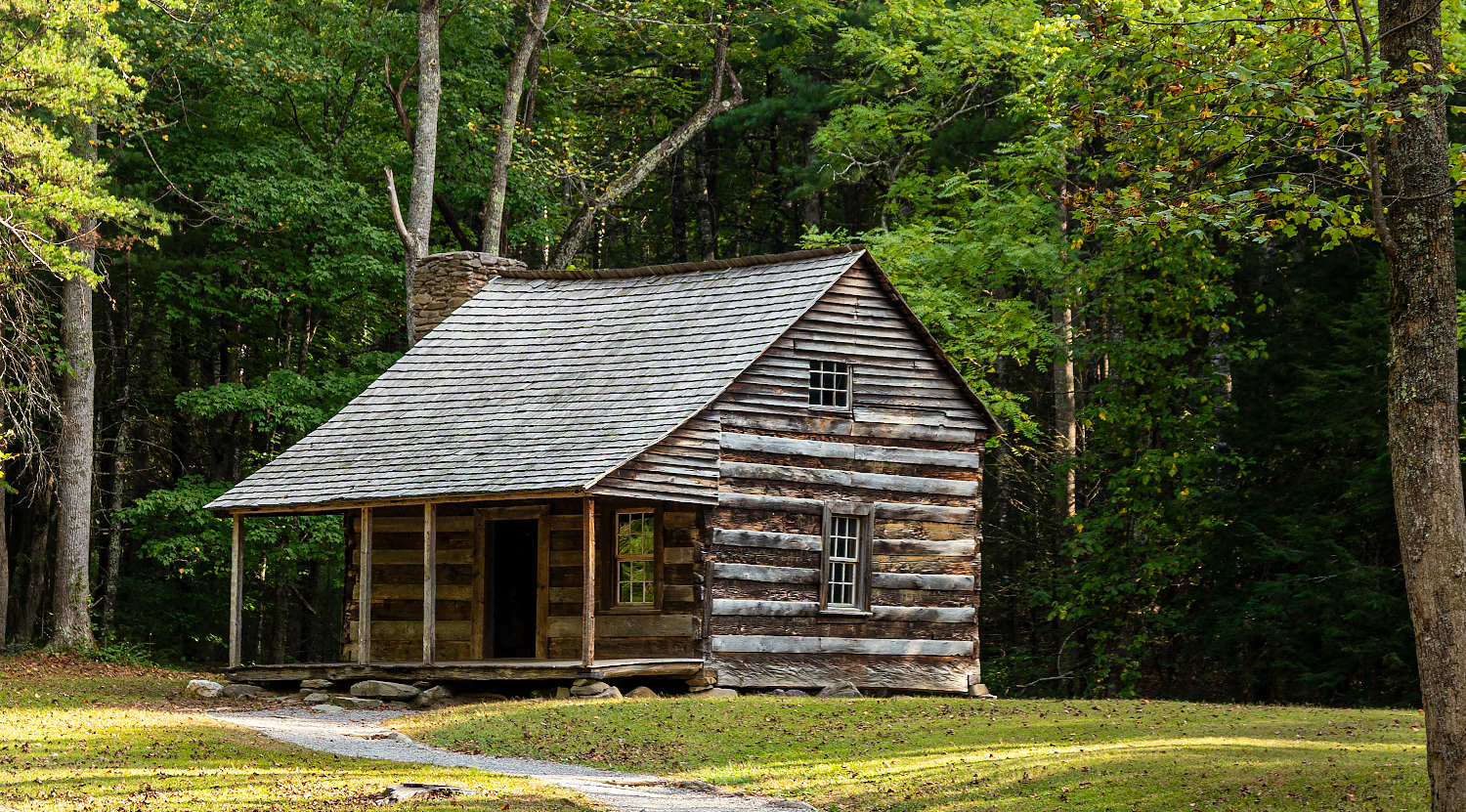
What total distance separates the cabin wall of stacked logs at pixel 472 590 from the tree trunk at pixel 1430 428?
37.8 feet

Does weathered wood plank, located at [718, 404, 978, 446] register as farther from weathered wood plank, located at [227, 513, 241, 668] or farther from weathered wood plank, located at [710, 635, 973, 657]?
weathered wood plank, located at [227, 513, 241, 668]

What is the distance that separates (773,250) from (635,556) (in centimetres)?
2093

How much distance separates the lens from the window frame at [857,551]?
2186cm

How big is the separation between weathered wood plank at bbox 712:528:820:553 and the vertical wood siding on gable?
20 mm

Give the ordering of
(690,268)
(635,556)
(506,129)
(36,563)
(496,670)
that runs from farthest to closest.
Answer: (36,563) < (506,129) < (690,268) < (635,556) < (496,670)

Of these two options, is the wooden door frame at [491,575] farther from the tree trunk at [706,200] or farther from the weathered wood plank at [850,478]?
the tree trunk at [706,200]

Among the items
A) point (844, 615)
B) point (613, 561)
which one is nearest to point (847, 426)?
point (844, 615)

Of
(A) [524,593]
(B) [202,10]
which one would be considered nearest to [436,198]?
(B) [202,10]

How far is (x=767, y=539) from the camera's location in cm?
2141

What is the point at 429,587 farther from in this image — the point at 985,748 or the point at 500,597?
the point at 985,748

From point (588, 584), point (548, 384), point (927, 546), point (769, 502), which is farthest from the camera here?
point (548, 384)

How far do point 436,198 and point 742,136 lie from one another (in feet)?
28.9

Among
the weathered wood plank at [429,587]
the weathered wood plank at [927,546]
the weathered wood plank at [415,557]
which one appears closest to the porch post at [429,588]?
the weathered wood plank at [429,587]

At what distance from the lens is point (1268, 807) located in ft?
38.0
